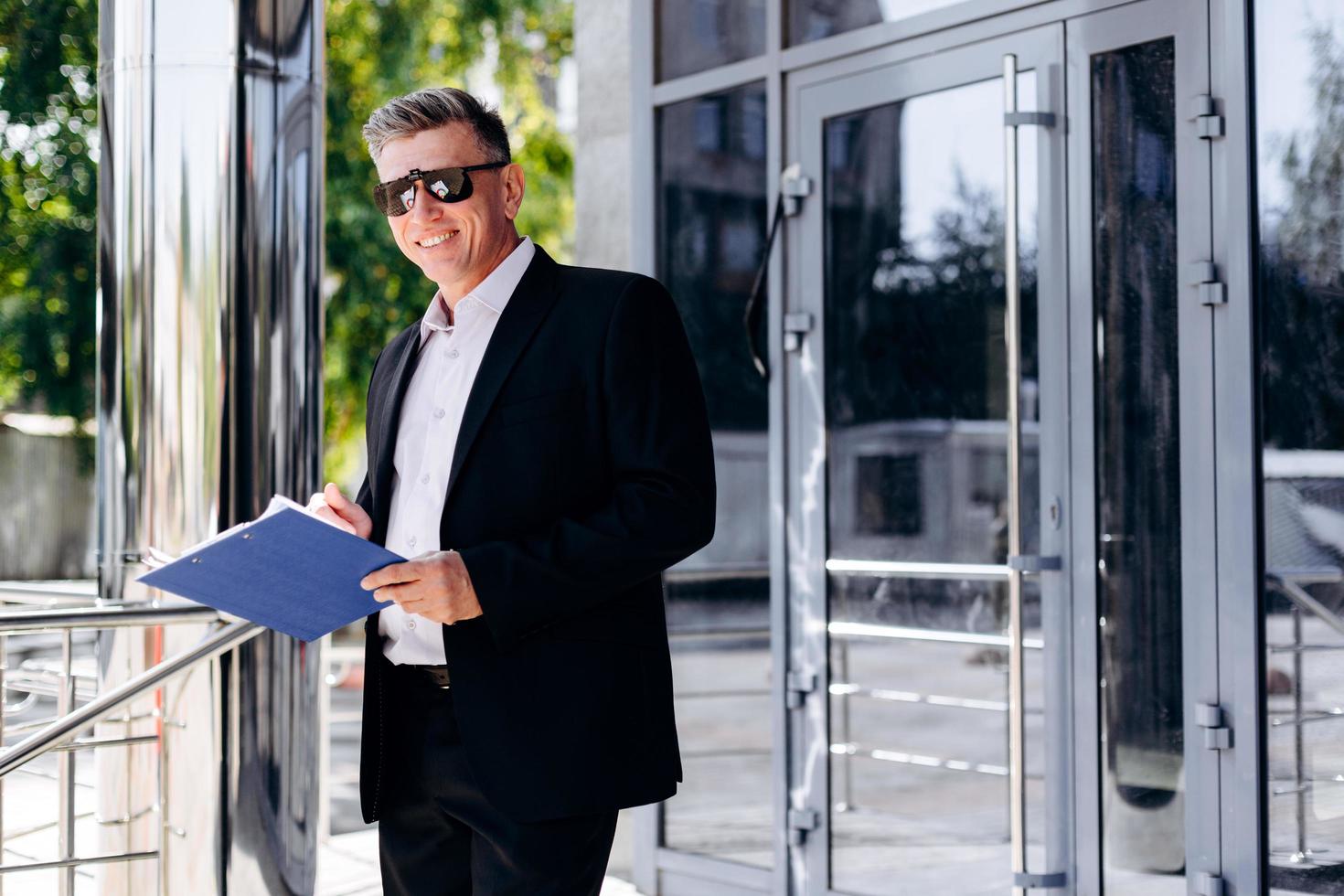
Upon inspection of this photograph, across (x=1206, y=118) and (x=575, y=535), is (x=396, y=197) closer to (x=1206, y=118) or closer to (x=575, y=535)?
(x=575, y=535)

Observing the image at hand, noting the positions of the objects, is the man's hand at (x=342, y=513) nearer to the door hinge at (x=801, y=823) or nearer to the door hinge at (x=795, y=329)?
the door hinge at (x=795, y=329)

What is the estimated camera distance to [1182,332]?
3604 mm

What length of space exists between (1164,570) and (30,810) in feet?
17.4

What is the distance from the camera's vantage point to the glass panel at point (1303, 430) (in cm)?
338

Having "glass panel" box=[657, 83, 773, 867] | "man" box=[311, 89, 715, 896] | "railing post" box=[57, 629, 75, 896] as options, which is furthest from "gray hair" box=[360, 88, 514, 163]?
"glass panel" box=[657, 83, 773, 867]

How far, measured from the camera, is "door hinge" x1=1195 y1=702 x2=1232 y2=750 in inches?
138

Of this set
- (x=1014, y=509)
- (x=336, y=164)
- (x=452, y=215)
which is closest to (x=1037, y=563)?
(x=1014, y=509)

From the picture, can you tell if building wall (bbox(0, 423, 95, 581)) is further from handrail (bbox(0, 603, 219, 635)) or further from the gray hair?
the gray hair

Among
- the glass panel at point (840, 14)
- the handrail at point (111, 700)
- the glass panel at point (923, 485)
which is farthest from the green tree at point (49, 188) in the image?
the handrail at point (111, 700)

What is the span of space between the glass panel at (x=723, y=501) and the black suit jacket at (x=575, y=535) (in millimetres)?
2645

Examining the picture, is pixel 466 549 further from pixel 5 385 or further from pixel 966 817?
pixel 5 385

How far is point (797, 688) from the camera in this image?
14.9 feet

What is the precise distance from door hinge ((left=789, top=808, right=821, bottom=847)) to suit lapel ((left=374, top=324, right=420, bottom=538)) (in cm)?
259

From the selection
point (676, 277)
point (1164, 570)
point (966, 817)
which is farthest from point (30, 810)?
point (1164, 570)
